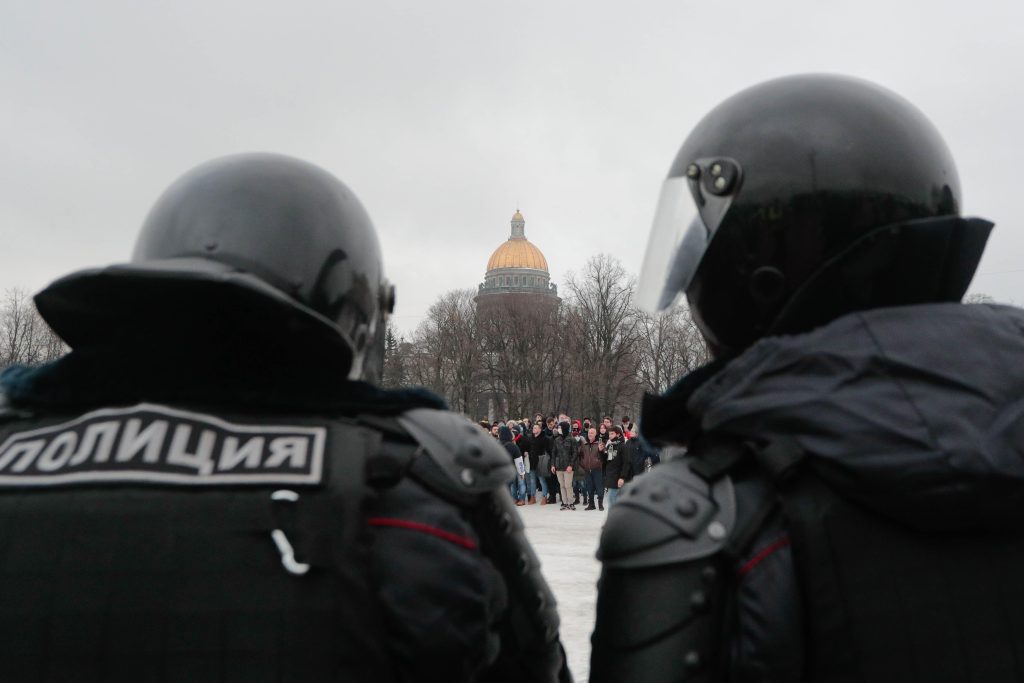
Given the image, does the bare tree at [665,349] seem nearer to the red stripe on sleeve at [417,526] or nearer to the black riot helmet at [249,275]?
the black riot helmet at [249,275]

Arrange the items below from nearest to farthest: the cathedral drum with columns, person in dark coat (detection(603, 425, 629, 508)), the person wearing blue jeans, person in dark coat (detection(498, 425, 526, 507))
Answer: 1. person in dark coat (detection(603, 425, 629, 508))
2. person in dark coat (detection(498, 425, 526, 507))
3. the person wearing blue jeans
4. the cathedral drum with columns

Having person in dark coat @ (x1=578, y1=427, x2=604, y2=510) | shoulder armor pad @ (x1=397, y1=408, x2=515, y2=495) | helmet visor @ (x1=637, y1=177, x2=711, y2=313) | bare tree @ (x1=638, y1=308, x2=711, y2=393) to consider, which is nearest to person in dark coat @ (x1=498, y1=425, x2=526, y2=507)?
person in dark coat @ (x1=578, y1=427, x2=604, y2=510)

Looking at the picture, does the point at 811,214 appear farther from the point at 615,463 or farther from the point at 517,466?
the point at 517,466

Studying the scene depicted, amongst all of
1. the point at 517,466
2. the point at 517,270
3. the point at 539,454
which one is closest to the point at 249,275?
the point at 517,466

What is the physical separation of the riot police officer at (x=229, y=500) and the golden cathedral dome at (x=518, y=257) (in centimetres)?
9899

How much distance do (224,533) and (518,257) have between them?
327 ft

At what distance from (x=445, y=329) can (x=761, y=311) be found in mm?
59213

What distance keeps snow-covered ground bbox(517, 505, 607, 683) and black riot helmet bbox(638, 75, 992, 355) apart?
5.06 ft

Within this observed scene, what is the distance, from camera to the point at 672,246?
223 centimetres

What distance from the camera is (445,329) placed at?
200 ft

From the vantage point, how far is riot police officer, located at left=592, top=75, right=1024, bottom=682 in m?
1.54

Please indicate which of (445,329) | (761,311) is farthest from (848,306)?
(445,329)

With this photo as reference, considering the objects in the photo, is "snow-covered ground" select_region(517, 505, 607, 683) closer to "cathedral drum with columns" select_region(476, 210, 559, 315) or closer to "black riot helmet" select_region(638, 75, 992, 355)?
"black riot helmet" select_region(638, 75, 992, 355)

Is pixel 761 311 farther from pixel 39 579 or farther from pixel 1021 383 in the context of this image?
pixel 39 579
